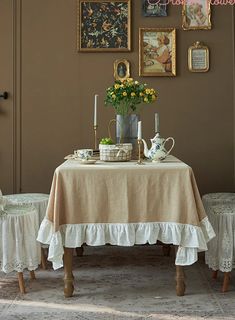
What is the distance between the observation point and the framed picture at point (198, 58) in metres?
4.16

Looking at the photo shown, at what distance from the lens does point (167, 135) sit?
422 centimetres

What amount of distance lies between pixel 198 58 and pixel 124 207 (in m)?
2.10

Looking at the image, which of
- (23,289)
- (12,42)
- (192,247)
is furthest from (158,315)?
(12,42)

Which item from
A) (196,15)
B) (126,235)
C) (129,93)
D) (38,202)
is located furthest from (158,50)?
(126,235)

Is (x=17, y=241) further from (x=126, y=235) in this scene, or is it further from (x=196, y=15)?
(x=196, y=15)

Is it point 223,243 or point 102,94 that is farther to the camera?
point 102,94

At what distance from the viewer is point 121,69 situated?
420cm

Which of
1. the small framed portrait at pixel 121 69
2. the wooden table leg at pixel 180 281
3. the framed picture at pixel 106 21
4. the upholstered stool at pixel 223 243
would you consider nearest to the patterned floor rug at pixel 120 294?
the wooden table leg at pixel 180 281

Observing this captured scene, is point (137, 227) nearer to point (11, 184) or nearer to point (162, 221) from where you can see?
point (162, 221)

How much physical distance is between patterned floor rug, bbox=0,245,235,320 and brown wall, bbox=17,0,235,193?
44.2 inches

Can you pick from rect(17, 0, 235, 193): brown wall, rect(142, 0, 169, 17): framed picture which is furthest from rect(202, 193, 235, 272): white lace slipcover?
rect(142, 0, 169, 17): framed picture

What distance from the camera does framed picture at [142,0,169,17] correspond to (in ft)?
13.6

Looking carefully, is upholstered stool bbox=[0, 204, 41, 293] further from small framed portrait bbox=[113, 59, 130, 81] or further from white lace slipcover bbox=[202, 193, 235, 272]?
small framed portrait bbox=[113, 59, 130, 81]

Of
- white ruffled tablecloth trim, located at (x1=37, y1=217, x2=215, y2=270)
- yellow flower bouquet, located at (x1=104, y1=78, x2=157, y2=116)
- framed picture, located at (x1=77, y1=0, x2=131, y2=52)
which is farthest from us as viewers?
framed picture, located at (x1=77, y1=0, x2=131, y2=52)
